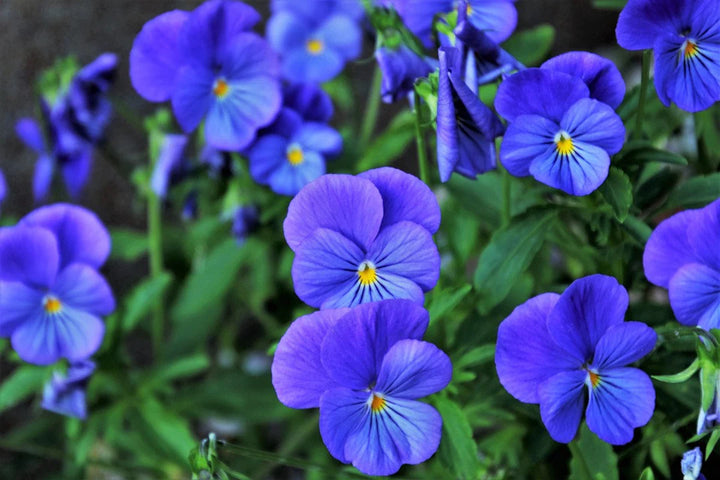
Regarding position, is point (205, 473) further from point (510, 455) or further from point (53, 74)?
point (53, 74)

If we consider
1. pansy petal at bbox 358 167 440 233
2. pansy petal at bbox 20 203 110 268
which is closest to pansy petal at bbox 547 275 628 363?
pansy petal at bbox 358 167 440 233

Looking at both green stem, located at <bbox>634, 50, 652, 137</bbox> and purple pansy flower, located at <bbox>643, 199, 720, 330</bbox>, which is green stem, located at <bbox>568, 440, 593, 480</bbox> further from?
green stem, located at <bbox>634, 50, 652, 137</bbox>

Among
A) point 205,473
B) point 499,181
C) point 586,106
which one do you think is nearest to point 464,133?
point 586,106

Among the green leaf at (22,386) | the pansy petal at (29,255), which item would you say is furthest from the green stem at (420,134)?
the green leaf at (22,386)

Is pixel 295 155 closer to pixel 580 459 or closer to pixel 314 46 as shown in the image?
pixel 314 46

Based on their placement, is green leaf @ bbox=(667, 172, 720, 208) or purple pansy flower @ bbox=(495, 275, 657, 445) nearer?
purple pansy flower @ bbox=(495, 275, 657, 445)

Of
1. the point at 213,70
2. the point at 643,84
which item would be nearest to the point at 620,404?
the point at 643,84
